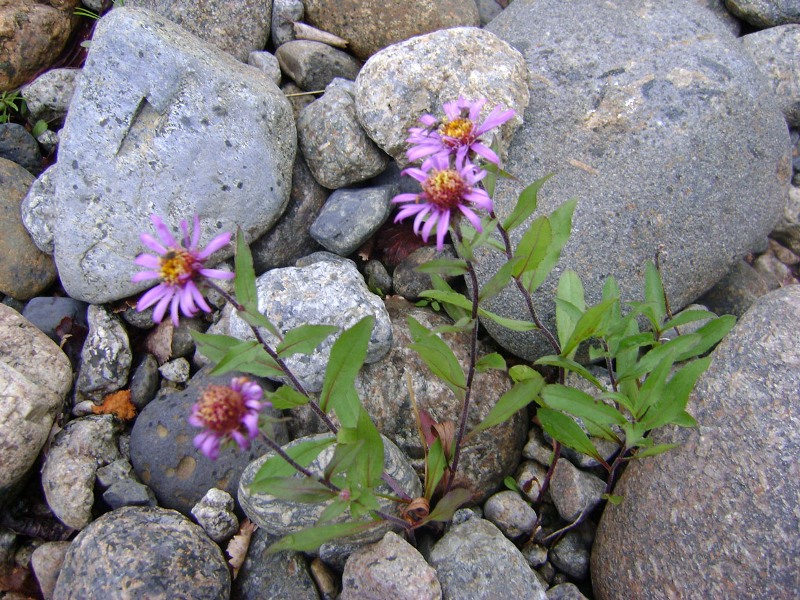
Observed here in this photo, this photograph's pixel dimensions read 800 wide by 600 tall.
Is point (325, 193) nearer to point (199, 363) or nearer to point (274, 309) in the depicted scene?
point (274, 309)

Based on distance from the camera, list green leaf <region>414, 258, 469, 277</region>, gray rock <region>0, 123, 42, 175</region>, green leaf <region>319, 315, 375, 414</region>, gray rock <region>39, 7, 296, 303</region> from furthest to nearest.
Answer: gray rock <region>0, 123, 42, 175</region> → gray rock <region>39, 7, 296, 303</region> → green leaf <region>319, 315, 375, 414</region> → green leaf <region>414, 258, 469, 277</region>

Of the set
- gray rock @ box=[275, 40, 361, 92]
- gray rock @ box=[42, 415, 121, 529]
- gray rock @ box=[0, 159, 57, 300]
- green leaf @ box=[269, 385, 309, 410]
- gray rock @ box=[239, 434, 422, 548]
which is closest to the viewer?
green leaf @ box=[269, 385, 309, 410]

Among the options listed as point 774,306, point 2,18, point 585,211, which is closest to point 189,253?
point 585,211

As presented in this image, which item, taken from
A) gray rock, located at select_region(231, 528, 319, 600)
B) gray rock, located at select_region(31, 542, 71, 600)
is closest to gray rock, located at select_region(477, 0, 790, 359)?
gray rock, located at select_region(231, 528, 319, 600)

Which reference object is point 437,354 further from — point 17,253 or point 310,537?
point 17,253

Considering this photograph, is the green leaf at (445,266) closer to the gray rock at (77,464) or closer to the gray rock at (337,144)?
the gray rock at (337,144)

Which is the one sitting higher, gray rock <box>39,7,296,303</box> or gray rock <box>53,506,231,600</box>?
gray rock <box>39,7,296,303</box>

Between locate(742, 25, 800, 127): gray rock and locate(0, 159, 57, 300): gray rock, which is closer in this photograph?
locate(0, 159, 57, 300): gray rock

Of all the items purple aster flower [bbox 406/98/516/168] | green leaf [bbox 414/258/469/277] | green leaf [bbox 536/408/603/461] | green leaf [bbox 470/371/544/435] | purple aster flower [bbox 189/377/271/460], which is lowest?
green leaf [bbox 536/408/603/461]

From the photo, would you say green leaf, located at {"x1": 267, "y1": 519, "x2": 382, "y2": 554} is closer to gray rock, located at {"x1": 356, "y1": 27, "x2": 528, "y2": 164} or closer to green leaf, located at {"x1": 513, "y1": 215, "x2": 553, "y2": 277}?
green leaf, located at {"x1": 513, "y1": 215, "x2": 553, "y2": 277}
